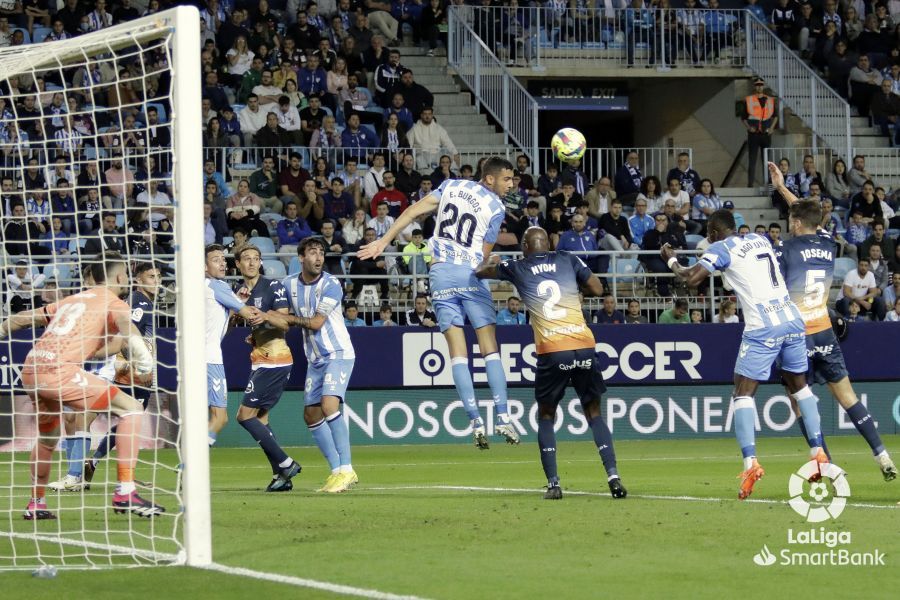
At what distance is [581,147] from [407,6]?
51.2 ft

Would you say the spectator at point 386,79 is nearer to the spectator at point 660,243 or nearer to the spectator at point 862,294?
the spectator at point 660,243

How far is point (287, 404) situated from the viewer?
20938 mm

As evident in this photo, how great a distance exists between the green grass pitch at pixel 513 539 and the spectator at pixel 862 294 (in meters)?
8.37

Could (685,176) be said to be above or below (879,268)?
above

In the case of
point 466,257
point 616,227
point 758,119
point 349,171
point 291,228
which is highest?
point 758,119

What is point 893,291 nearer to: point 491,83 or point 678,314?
point 678,314

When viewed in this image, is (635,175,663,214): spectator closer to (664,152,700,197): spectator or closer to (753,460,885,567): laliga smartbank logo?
(664,152,700,197): spectator

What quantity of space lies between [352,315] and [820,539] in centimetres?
1342

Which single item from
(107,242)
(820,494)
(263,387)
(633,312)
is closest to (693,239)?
(633,312)

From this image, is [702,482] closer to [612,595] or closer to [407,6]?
[612,595]

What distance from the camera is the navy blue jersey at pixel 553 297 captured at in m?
11.5

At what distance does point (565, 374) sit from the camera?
37.6ft

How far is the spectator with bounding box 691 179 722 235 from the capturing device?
26031mm

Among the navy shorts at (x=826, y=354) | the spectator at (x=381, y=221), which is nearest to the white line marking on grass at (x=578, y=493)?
the navy shorts at (x=826, y=354)
